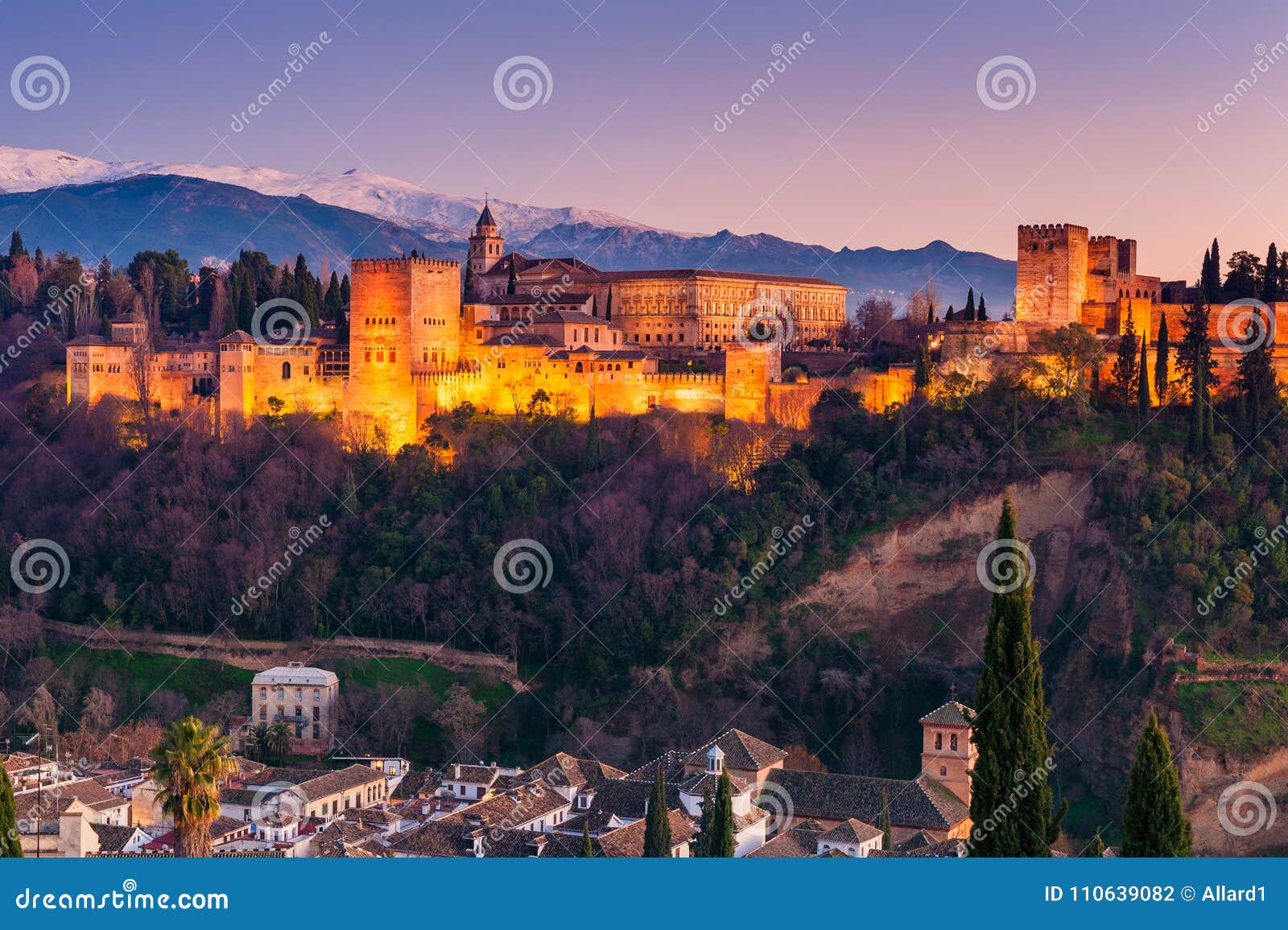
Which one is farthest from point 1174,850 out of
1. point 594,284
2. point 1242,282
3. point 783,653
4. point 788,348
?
point 594,284

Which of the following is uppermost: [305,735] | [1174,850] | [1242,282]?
[1242,282]

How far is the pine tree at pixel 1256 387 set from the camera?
161 feet

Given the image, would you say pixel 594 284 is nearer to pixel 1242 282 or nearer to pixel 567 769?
pixel 1242 282

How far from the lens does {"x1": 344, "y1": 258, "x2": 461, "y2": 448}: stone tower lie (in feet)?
187

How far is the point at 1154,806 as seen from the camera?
21.3 m

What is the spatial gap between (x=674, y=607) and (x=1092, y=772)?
12122 mm

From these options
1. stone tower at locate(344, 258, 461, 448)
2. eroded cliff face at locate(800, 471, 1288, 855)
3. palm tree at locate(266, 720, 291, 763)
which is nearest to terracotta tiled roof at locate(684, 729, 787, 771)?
eroded cliff face at locate(800, 471, 1288, 855)

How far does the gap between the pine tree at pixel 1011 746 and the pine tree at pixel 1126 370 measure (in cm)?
3160

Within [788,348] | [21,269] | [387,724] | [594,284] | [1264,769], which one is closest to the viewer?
[1264,769]

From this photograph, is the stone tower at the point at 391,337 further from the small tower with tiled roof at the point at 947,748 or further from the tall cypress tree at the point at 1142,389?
the small tower with tiled roof at the point at 947,748

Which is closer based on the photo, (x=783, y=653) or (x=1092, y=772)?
(x=1092, y=772)

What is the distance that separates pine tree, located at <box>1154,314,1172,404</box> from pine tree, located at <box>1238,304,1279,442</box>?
1.99 meters

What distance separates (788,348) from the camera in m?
63.0

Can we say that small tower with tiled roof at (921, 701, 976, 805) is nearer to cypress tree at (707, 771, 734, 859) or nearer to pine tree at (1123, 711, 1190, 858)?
cypress tree at (707, 771, 734, 859)
